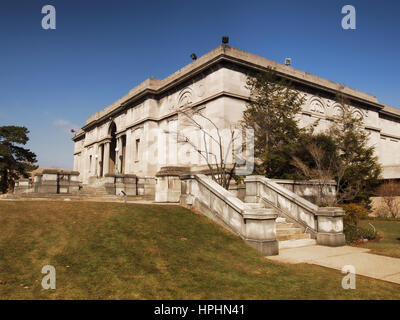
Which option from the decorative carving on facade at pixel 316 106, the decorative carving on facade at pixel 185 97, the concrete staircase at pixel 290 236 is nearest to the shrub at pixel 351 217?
the concrete staircase at pixel 290 236

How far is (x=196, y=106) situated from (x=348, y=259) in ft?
66.8

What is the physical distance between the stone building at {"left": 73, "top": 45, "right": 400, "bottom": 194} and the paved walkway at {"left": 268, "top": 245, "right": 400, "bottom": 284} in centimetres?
1582

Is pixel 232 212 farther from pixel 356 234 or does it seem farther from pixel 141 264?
pixel 356 234

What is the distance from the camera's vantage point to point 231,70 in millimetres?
25141

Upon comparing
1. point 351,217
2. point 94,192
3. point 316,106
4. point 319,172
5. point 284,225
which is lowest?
point 284,225

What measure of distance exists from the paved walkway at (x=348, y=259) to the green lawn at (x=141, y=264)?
604mm

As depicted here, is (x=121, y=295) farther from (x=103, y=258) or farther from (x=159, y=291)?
(x=103, y=258)

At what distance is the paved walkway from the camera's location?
6793 mm

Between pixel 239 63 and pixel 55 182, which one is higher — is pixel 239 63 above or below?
above

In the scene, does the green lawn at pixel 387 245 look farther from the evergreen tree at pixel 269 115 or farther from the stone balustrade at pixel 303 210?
the evergreen tree at pixel 269 115

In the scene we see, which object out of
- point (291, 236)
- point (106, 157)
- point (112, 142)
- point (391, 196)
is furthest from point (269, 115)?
point (106, 157)

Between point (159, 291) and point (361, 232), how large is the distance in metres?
9.53

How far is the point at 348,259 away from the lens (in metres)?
8.18
